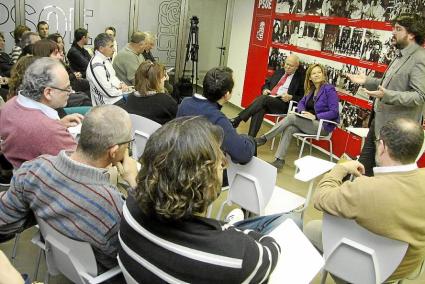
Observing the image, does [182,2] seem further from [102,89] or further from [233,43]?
[102,89]

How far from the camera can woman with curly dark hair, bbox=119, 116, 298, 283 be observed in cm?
107

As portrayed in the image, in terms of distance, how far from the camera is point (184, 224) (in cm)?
110

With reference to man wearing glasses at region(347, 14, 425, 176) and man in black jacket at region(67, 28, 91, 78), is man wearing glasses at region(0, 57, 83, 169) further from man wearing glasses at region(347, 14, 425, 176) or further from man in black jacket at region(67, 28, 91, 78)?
man in black jacket at region(67, 28, 91, 78)

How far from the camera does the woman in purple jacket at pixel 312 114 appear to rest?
448cm

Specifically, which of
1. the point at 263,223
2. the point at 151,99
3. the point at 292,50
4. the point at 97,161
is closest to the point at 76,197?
the point at 97,161

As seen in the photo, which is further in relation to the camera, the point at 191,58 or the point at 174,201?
the point at 191,58

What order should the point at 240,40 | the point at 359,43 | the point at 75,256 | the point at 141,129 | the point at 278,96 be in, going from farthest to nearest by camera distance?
1. the point at 240,40
2. the point at 278,96
3. the point at 359,43
4. the point at 141,129
5. the point at 75,256

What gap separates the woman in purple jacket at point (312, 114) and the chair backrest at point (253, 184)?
6.69ft

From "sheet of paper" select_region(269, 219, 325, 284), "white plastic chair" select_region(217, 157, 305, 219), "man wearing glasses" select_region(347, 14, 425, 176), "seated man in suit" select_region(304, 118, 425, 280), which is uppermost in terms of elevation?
"man wearing glasses" select_region(347, 14, 425, 176)

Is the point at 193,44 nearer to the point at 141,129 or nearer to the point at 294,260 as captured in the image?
the point at 141,129

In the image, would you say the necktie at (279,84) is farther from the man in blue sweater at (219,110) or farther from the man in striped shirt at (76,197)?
the man in striped shirt at (76,197)

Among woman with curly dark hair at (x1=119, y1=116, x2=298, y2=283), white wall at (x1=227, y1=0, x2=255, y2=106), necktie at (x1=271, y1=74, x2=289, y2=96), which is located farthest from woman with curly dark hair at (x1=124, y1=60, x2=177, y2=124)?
white wall at (x1=227, y1=0, x2=255, y2=106)

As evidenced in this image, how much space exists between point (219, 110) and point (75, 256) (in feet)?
4.61

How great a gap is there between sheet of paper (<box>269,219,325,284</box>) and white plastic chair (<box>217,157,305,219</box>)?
75cm
